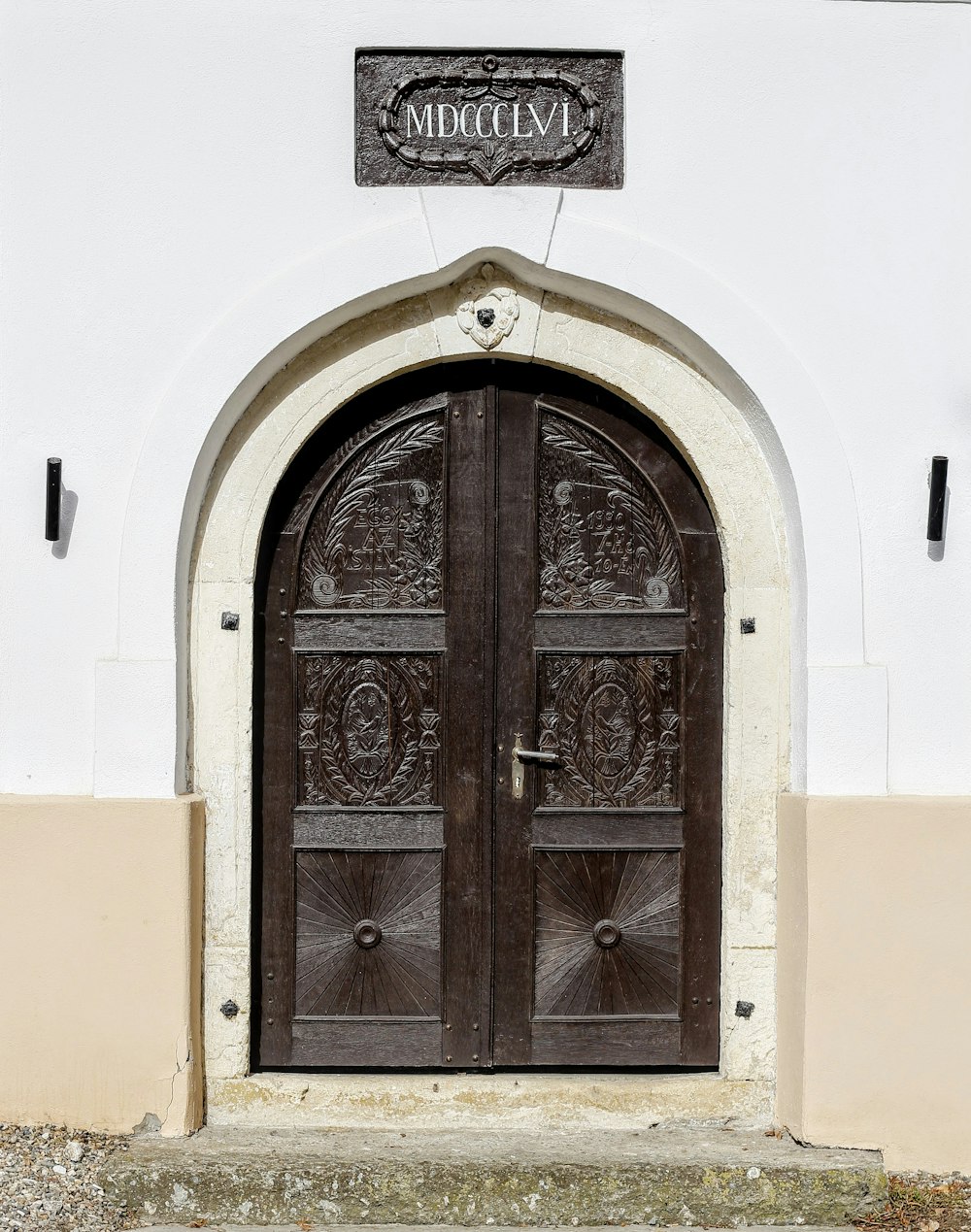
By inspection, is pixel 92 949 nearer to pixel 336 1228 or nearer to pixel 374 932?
pixel 374 932

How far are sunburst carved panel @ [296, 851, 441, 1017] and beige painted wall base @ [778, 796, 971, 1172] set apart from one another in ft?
4.08

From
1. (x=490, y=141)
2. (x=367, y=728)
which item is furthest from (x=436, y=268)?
(x=367, y=728)

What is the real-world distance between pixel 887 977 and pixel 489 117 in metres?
3.05

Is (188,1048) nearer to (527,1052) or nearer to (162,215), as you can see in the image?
(527,1052)

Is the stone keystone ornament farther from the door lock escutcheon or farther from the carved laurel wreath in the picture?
the door lock escutcheon

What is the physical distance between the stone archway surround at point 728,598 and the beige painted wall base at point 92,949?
32 centimetres

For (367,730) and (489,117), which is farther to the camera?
(367,730)

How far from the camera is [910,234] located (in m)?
4.00

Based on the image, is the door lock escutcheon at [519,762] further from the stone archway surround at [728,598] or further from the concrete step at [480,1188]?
the concrete step at [480,1188]

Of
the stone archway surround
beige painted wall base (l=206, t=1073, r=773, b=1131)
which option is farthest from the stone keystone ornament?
beige painted wall base (l=206, t=1073, r=773, b=1131)

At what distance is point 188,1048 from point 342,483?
192 cm

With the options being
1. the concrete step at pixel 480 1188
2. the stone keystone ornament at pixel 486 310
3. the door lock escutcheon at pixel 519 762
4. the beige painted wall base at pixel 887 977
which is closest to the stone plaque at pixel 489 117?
the stone keystone ornament at pixel 486 310

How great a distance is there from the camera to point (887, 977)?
3898mm

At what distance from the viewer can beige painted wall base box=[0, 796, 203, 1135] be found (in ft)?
12.7
